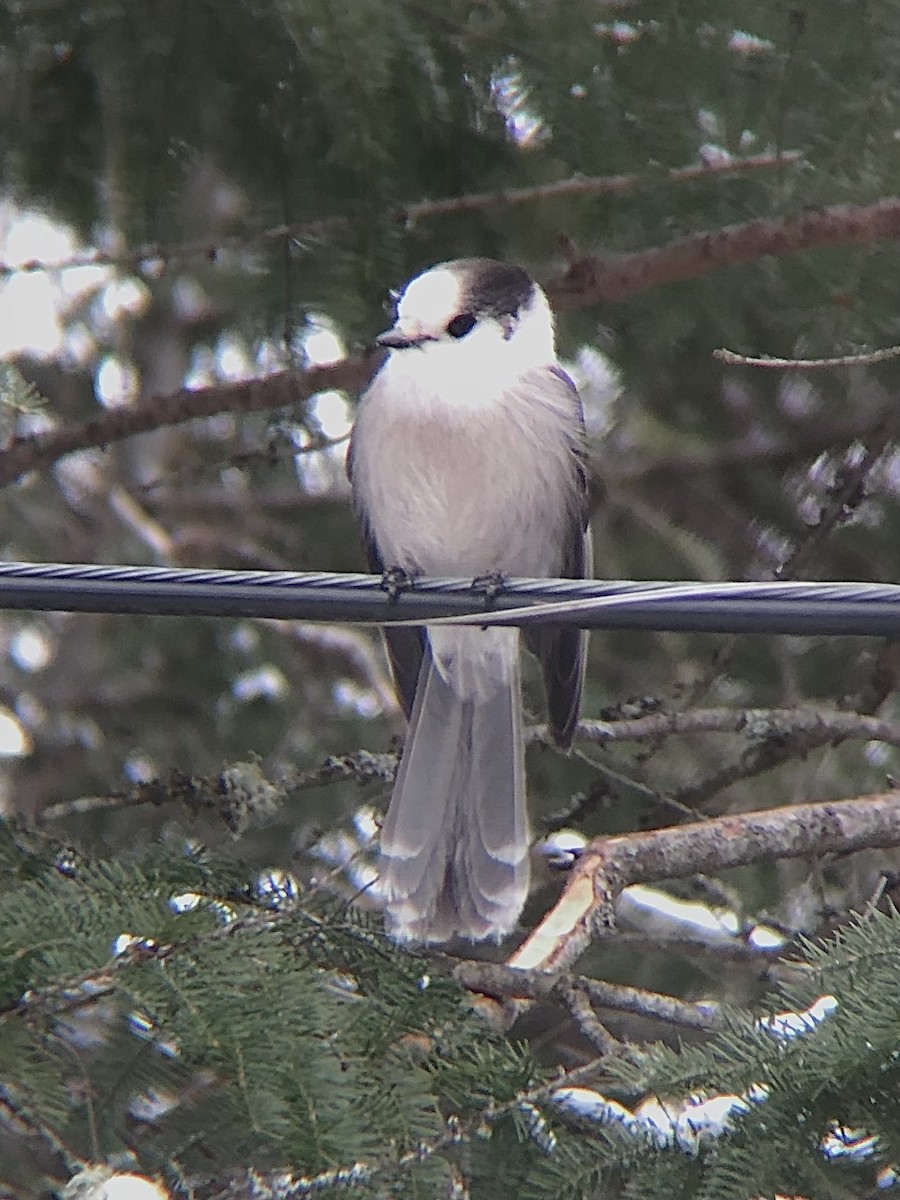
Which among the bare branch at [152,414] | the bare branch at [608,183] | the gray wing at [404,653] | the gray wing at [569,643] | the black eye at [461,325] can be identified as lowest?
the gray wing at [404,653]

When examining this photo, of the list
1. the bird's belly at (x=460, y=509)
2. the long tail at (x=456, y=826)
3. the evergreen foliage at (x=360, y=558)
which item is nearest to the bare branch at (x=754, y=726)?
the evergreen foliage at (x=360, y=558)

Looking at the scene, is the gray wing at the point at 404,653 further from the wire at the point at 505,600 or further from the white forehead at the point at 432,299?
the wire at the point at 505,600

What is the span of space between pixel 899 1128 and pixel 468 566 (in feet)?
5.13

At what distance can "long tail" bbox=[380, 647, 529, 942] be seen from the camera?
3.03m

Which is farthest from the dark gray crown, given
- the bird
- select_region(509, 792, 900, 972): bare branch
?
select_region(509, 792, 900, 972): bare branch

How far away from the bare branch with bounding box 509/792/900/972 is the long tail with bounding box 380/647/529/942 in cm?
23

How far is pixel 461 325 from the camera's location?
3133mm

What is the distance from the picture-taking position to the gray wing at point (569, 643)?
326cm

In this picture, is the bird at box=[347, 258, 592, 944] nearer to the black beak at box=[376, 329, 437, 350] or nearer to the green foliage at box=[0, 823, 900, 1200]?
the black beak at box=[376, 329, 437, 350]

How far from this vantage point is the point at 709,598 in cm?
204

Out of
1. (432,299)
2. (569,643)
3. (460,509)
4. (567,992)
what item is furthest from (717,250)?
(567,992)

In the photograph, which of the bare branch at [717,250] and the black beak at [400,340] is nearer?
the black beak at [400,340]

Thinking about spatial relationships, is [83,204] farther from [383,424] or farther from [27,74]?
[383,424]

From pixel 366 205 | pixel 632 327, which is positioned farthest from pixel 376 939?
pixel 632 327
